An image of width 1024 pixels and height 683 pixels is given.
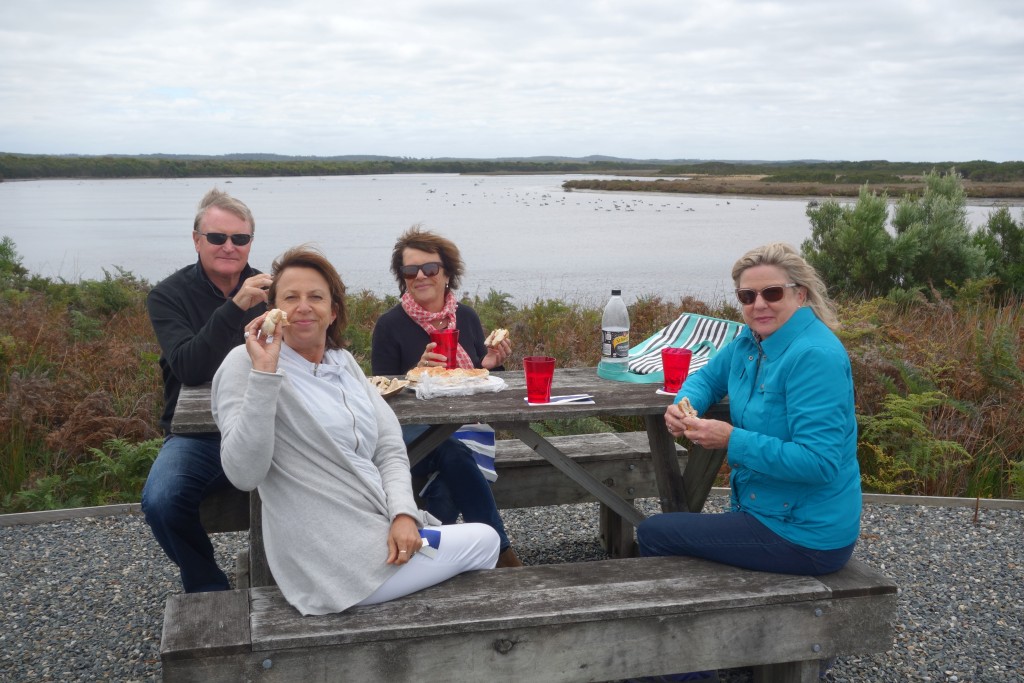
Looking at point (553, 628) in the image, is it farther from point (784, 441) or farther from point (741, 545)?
point (784, 441)

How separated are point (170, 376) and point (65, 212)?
46.3 metres

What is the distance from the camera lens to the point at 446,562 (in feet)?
9.38

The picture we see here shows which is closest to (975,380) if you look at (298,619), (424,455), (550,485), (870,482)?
(870,482)

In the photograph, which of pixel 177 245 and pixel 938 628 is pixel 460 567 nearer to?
pixel 938 628

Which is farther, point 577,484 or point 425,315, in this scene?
point 577,484

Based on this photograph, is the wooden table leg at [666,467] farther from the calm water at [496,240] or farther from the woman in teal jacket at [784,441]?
the calm water at [496,240]

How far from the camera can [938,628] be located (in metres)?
3.85

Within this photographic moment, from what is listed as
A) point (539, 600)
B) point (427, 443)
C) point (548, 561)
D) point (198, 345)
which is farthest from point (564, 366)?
point (539, 600)

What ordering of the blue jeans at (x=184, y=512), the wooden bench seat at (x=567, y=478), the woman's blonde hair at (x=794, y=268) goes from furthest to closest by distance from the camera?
1. the wooden bench seat at (x=567, y=478)
2. the blue jeans at (x=184, y=512)
3. the woman's blonde hair at (x=794, y=268)

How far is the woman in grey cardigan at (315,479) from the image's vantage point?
2.58m

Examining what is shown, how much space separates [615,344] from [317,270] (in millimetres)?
1550

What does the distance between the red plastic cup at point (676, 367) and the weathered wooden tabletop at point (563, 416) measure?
9 cm

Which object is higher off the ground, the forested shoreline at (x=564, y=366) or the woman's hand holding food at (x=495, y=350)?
the woman's hand holding food at (x=495, y=350)

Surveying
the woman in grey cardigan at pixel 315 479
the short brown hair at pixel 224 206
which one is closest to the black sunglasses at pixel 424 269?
the short brown hair at pixel 224 206
